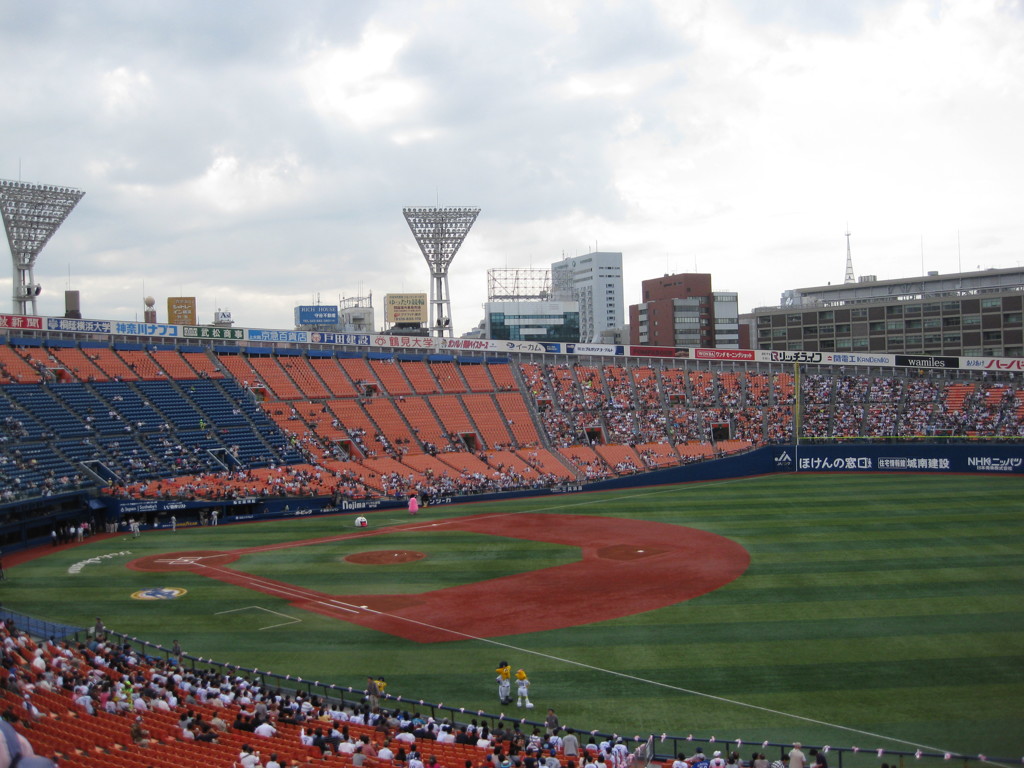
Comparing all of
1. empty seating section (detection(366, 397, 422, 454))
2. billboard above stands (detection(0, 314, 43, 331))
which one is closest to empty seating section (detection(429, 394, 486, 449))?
empty seating section (detection(366, 397, 422, 454))

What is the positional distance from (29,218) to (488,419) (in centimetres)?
3940

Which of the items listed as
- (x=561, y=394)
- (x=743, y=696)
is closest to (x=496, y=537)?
(x=743, y=696)

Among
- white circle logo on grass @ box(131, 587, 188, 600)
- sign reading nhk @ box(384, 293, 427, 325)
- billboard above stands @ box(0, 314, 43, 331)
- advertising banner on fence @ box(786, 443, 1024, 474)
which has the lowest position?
white circle logo on grass @ box(131, 587, 188, 600)

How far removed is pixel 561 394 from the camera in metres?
73.9

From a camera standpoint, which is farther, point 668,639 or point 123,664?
point 668,639

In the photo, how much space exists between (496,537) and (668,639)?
17.6m

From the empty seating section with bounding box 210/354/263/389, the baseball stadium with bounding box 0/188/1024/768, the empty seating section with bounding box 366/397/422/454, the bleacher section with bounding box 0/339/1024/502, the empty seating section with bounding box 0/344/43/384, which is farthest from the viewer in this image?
the empty seating section with bounding box 210/354/263/389

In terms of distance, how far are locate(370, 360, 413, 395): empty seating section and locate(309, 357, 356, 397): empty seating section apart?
294cm

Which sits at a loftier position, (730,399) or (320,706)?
(730,399)

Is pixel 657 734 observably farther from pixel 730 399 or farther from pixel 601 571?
pixel 730 399

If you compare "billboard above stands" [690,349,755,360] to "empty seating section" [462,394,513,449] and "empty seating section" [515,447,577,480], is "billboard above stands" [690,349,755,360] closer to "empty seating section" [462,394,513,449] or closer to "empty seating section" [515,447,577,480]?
"empty seating section" [462,394,513,449]

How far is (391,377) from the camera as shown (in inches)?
2781

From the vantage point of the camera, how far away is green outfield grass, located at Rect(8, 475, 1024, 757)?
19.2m

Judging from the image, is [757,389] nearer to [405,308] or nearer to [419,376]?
[419,376]
